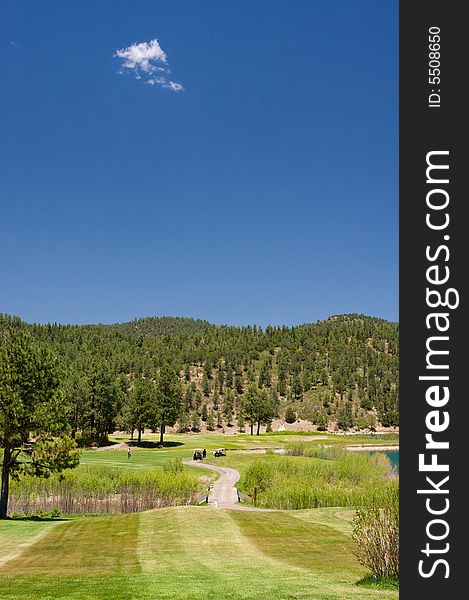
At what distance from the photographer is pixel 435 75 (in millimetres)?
5262

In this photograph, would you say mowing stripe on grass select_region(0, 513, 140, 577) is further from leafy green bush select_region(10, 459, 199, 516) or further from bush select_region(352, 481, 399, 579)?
leafy green bush select_region(10, 459, 199, 516)

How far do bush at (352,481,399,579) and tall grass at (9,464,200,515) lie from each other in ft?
84.7

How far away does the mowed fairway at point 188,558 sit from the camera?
13.9 metres

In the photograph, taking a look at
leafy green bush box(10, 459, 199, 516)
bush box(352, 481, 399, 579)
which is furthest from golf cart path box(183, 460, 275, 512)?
bush box(352, 481, 399, 579)

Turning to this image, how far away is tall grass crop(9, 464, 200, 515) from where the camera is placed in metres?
37.7

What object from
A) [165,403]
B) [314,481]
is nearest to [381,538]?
[314,481]

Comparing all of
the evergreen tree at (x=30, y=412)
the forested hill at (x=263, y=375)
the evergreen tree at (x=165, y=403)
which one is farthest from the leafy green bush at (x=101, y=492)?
the forested hill at (x=263, y=375)

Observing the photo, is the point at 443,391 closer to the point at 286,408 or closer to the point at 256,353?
the point at 286,408

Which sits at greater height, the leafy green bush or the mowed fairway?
the mowed fairway

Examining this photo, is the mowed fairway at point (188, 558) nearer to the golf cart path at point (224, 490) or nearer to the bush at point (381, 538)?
the bush at point (381, 538)

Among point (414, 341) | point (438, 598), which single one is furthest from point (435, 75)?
point (438, 598)

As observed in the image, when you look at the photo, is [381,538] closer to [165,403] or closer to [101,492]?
[101,492]

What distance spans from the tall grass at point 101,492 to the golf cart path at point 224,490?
1690mm

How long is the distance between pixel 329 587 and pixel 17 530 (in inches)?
733
